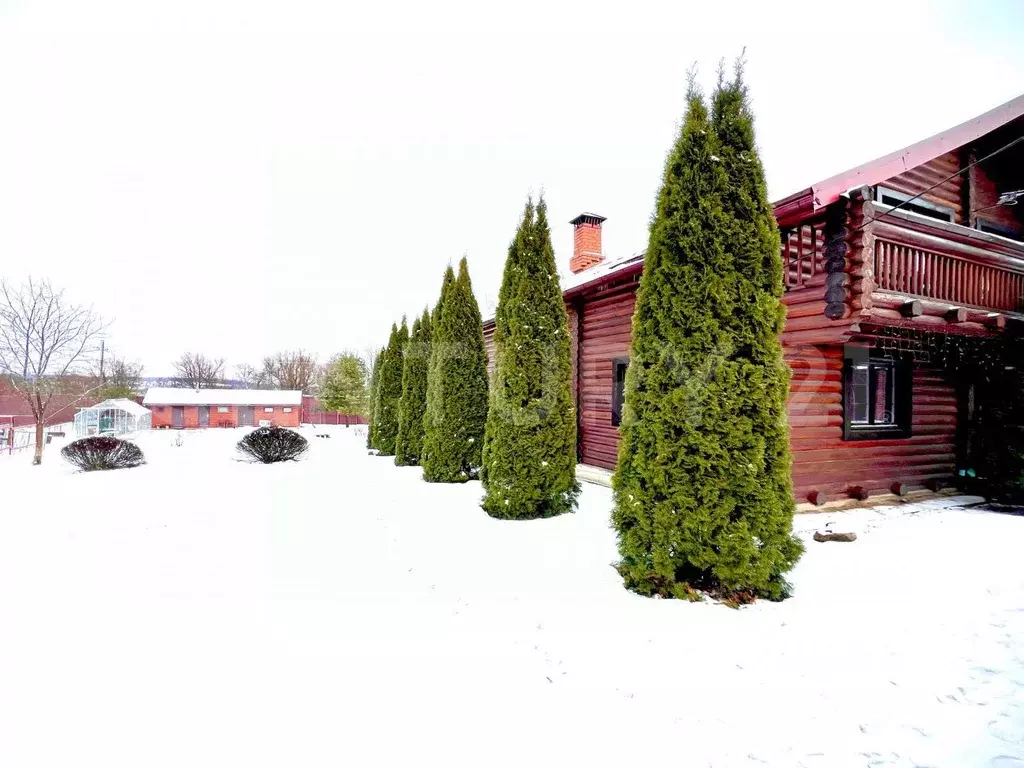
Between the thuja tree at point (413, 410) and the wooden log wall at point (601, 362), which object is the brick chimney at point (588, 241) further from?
the thuja tree at point (413, 410)

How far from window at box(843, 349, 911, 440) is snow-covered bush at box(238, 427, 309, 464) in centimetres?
1348

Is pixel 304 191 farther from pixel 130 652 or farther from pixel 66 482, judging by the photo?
pixel 130 652

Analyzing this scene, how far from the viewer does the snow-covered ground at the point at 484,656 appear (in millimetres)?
2316

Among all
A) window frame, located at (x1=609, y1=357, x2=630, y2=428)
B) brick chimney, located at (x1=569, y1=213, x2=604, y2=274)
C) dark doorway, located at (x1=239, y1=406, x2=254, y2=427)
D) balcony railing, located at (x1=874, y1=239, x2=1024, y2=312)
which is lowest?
dark doorway, located at (x1=239, y1=406, x2=254, y2=427)

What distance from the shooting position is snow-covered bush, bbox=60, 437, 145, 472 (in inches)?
450

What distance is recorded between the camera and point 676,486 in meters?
3.99

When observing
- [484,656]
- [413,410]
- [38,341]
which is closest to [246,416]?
[38,341]

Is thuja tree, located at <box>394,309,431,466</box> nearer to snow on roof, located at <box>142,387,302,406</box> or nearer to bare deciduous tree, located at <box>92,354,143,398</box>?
bare deciduous tree, located at <box>92,354,143,398</box>

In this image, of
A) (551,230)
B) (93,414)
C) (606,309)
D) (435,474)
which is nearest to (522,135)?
(606,309)

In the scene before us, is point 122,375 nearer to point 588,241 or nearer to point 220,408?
point 220,408

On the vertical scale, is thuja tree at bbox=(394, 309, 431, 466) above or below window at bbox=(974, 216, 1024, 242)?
below

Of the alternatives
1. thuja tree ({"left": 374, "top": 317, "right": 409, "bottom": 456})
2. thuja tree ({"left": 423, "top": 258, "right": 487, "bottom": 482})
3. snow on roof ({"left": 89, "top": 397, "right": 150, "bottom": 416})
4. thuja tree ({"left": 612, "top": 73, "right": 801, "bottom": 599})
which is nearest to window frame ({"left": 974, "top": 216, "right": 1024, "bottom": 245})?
thuja tree ({"left": 612, "top": 73, "right": 801, "bottom": 599})

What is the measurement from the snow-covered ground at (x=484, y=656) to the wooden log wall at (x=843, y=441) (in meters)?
1.56

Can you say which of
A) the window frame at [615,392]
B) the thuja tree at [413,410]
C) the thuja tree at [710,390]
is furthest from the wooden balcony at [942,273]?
the thuja tree at [413,410]
